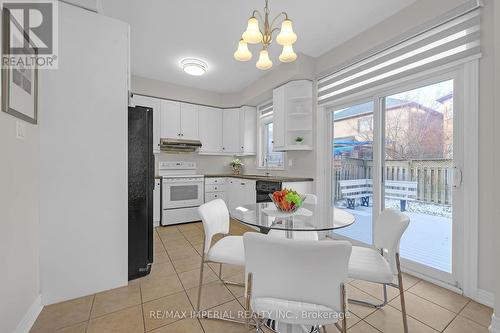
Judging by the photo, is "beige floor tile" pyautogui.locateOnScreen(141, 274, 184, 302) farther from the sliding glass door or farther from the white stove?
the sliding glass door

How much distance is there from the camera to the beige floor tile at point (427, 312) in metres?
1.50

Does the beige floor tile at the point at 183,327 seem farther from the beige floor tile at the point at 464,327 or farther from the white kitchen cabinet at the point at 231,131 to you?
the white kitchen cabinet at the point at 231,131

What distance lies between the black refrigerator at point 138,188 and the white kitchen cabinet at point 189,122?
7.59 ft

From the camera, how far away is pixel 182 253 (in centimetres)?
271

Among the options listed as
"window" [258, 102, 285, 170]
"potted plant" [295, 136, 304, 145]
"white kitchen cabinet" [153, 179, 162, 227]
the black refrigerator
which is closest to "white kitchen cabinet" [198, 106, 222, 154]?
"window" [258, 102, 285, 170]

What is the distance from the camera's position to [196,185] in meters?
4.20

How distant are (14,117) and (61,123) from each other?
0.42 metres

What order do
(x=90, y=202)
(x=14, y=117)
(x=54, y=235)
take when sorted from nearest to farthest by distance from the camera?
1. (x=14, y=117)
2. (x=54, y=235)
3. (x=90, y=202)

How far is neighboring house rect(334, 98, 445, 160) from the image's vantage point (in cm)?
210

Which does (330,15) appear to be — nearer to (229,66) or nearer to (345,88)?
(345,88)

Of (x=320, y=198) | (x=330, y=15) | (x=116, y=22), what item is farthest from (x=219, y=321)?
(x=330, y=15)

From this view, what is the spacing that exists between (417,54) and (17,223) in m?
3.54

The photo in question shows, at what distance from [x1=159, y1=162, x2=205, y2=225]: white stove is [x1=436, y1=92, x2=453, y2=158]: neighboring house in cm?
366

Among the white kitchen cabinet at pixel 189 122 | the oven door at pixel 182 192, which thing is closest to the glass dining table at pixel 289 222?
the oven door at pixel 182 192
